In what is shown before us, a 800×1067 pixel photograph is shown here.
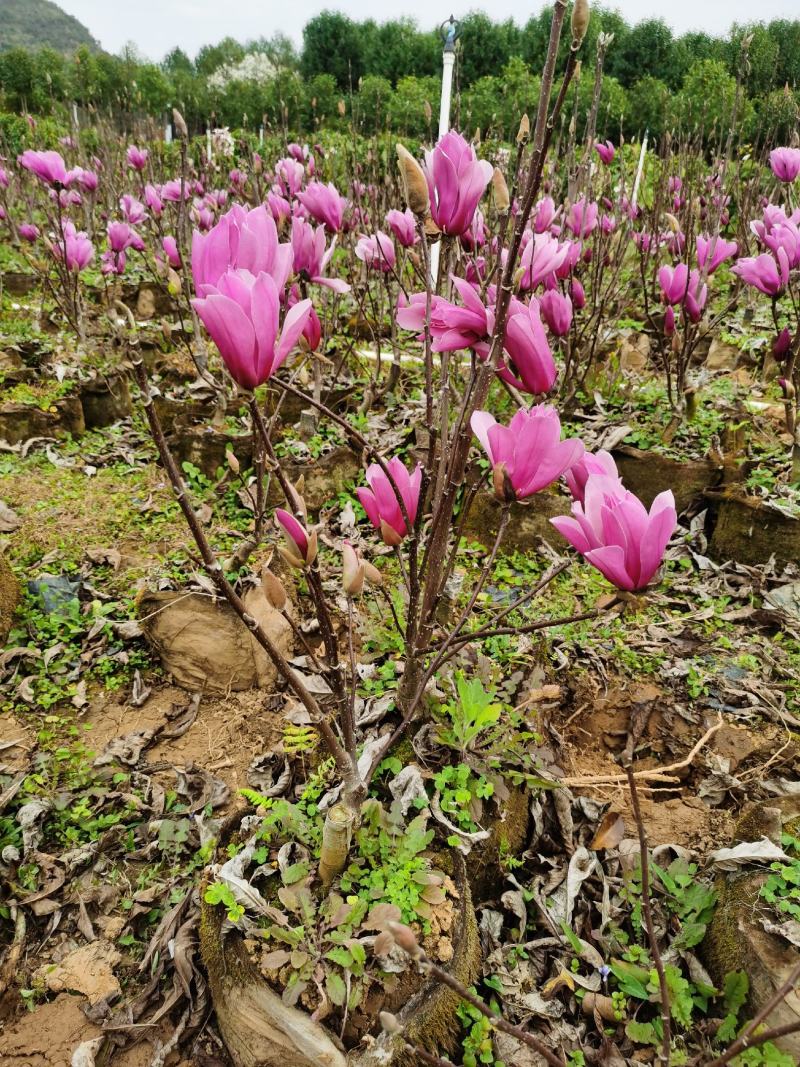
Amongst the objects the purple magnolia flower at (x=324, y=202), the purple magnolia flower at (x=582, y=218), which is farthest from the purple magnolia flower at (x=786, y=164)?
the purple magnolia flower at (x=324, y=202)

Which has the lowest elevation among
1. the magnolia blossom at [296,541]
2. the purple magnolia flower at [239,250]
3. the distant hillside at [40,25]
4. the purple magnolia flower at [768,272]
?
the magnolia blossom at [296,541]

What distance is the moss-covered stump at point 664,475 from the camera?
2.97 meters

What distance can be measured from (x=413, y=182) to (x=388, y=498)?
0.54 metres

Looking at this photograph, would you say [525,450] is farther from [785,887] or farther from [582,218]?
[582,218]

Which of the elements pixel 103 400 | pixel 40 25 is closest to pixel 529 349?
pixel 103 400

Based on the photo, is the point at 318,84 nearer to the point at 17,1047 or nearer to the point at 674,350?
the point at 674,350

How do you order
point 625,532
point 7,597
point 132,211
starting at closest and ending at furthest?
point 625,532, point 7,597, point 132,211

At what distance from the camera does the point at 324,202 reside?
2.19 metres

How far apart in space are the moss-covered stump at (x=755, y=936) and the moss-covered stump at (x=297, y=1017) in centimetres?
53

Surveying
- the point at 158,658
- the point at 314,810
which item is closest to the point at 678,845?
the point at 314,810

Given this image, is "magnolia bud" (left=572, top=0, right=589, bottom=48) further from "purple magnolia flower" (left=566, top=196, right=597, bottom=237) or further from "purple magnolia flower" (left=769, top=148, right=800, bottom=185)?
"purple magnolia flower" (left=769, top=148, right=800, bottom=185)

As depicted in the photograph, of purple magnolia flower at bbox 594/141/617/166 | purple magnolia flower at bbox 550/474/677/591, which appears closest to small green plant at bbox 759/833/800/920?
purple magnolia flower at bbox 550/474/677/591

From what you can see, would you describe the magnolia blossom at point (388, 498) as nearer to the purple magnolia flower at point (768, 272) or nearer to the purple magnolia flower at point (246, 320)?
the purple magnolia flower at point (246, 320)

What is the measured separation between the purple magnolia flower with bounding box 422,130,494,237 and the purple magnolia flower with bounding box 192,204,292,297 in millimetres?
351
